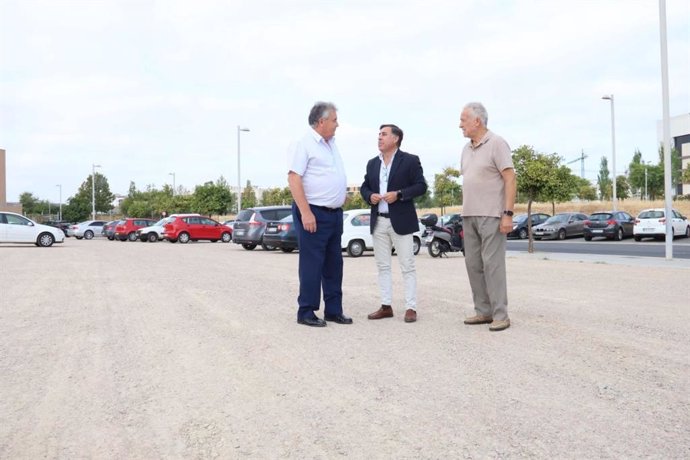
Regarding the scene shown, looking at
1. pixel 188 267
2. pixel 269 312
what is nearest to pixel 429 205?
pixel 188 267

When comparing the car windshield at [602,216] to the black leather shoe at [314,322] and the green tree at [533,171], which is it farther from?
the black leather shoe at [314,322]

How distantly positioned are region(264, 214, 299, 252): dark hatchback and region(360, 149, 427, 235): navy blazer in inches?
572

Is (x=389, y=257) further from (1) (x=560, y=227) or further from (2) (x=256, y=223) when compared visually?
(1) (x=560, y=227)

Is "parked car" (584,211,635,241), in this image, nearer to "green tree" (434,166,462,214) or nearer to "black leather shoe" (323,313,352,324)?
"green tree" (434,166,462,214)

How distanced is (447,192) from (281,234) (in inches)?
1334

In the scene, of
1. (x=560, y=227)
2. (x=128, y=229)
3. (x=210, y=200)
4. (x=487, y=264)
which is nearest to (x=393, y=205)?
(x=487, y=264)

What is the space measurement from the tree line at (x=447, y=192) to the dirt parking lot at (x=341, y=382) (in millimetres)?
10790

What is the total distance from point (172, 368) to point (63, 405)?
879 millimetres

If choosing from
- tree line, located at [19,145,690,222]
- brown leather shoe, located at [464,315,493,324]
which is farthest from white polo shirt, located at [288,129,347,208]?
tree line, located at [19,145,690,222]

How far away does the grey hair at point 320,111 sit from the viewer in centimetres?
589

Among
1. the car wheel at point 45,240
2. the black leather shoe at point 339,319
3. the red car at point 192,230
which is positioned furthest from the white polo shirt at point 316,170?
the red car at point 192,230

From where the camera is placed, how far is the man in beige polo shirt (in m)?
5.69

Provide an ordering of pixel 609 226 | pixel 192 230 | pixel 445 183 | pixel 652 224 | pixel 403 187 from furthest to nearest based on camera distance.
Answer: pixel 445 183
pixel 192 230
pixel 609 226
pixel 652 224
pixel 403 187

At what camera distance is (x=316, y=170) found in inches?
232
